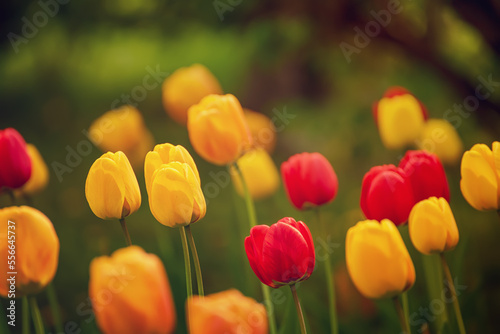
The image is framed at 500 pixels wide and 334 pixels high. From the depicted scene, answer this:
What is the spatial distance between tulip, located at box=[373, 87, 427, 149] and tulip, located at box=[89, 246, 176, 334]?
480 mm

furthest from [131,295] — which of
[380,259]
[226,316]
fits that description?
[380,259]

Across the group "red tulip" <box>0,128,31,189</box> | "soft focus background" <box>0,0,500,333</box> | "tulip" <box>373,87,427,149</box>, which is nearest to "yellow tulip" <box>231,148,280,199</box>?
"soft focus background" <box>0,0,500,333</box>

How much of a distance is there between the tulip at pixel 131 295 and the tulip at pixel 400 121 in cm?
48

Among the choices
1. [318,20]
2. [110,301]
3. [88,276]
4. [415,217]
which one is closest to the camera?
[110,301]

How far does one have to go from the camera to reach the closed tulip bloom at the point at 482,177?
521 mm

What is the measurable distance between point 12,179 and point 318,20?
550 millimetres

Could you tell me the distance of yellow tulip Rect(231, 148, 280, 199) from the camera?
0.73 metres

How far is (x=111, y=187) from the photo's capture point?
481 mm

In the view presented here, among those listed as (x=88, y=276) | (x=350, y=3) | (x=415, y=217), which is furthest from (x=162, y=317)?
(x=350, y=3)

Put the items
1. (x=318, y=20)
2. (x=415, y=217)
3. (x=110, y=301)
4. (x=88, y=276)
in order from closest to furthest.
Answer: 1. (x=110, y=301)
2. (x=415, y=217)
3. (x=88, y=276)
4. (x=318, y=20)

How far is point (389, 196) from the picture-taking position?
19.5 inches

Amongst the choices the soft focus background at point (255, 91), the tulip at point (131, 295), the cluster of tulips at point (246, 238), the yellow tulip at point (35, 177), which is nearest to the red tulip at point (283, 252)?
the cluster of tulips at point (246, 238)

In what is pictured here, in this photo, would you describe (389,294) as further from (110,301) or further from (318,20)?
(318,20)

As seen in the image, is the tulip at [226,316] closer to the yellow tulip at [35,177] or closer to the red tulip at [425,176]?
the red tulip at [425,176]
